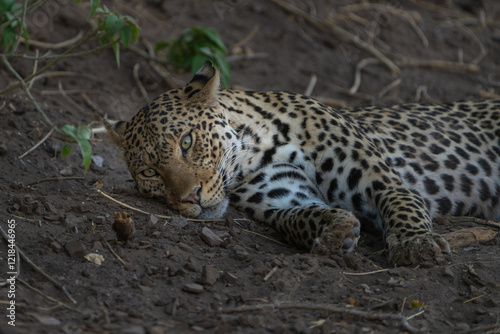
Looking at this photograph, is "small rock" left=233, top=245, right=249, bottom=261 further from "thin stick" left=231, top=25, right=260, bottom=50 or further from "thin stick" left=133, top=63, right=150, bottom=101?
"thin stick" left=231, top=25, right=260, bottom=50

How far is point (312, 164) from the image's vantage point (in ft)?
19.9

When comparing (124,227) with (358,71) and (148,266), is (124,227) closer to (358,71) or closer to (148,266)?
(148,266)

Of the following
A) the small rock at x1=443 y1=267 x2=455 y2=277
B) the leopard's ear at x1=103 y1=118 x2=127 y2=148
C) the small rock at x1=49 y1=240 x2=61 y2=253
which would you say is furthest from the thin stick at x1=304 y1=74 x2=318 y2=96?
the small rock at x1=49 y1=240 x2=61 y2=253

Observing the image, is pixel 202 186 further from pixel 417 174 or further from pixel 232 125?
pixel 417 174

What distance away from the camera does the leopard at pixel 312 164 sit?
5.31m

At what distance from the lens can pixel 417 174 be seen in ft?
21.4

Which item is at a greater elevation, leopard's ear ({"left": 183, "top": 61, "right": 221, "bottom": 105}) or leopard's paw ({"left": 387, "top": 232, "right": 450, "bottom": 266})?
leopard's ear ({"left": 183, "top": 61, "right": 221, "bottom": 105})

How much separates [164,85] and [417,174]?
4808 mm

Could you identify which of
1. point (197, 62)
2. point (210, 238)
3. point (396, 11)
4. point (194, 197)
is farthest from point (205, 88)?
point (396, 11)

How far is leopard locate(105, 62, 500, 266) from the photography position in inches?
209

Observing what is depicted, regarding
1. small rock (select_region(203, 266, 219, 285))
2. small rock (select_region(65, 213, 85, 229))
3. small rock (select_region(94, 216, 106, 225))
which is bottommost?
small rock (select_region(94, 216, 106, 225))

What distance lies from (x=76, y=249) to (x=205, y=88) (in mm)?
2135

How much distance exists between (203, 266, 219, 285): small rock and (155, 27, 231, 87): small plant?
476cm

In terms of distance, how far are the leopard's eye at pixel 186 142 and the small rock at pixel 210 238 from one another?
2.59 feet
